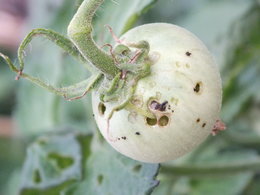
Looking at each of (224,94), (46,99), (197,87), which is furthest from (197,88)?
(46,99)

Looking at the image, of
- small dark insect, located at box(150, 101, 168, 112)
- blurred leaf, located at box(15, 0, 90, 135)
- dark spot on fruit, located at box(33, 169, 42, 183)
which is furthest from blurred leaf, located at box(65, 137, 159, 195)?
blurred leaf, located at box(15, 0, 90, 135)

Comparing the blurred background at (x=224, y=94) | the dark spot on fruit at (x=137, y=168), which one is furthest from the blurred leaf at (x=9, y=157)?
the dark spot on fruit at (x=137, y=168)

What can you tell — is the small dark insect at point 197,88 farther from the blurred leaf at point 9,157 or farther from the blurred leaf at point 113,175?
the blurred leaf at point 9,157

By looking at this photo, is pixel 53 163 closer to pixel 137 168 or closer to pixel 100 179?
pixel 100 179

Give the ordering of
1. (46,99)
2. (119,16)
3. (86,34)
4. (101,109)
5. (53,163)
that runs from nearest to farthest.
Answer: (86,34)
(101,109)
(119,16)
(53,163)
(46,99)

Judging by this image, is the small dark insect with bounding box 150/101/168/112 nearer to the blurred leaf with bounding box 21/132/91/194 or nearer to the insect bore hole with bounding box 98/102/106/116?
the insect bore hole with bounding box 98/102/106/116
